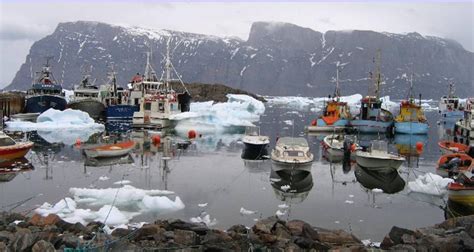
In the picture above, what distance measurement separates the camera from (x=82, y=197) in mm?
18297

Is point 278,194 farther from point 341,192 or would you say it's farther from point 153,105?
point 153,105

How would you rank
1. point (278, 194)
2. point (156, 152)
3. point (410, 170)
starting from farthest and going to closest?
point (156, 152)
point (410, 170)
point (278, 194)

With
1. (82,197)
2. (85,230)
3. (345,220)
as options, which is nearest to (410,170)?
(345,220)

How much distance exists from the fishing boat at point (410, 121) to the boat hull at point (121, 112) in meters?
30.5

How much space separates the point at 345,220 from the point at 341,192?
4.68m

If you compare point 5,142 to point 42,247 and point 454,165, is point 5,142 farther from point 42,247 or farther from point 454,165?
point 454,165

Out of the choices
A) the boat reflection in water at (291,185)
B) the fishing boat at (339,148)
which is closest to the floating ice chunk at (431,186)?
the boat reflection in water at (291,185)

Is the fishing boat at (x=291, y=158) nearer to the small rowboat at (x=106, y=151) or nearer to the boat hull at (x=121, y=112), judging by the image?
the small rowboat at (x=106, y=151)

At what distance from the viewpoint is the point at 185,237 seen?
38.1ft

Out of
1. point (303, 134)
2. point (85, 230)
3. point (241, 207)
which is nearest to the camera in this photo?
point (85, 230)

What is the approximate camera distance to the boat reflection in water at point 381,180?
876 inches

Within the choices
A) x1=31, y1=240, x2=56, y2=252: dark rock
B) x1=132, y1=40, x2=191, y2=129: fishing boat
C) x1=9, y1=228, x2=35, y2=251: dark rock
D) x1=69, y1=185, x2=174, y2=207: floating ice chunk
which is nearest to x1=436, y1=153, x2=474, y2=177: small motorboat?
x1=69, y1=185, x2=174, y2=207: floating ice chunk

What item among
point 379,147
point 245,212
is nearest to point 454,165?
point 379,147

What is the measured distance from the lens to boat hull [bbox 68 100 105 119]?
5834cm
